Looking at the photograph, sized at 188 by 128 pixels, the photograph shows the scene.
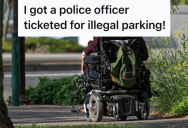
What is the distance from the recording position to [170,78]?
754 centimetres

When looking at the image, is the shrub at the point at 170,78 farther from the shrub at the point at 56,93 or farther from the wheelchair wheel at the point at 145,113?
the shrub at the point at 56,93

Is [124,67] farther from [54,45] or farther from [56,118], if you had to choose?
[54,45]

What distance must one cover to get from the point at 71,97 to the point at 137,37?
341 cm

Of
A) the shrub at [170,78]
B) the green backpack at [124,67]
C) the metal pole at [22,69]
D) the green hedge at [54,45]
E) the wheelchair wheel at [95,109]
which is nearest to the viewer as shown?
the green backpack at [124,67]

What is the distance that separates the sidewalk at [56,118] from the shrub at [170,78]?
0.47 metres

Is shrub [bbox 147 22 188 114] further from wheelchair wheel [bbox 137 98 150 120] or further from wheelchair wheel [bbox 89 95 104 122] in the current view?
wheelchair wheel [bbox 89 95 104 122]

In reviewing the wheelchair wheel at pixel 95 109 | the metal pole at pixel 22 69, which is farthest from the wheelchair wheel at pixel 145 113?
the metal pole at pixel 22 69

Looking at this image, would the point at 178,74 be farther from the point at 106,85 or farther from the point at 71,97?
the point at 71,97

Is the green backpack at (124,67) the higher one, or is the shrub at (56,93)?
the green backpack at (124,67)

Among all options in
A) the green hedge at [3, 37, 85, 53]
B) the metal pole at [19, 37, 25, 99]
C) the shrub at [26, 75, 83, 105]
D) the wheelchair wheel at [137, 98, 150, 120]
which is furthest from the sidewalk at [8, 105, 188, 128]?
the green hedge at [3, 37, 85, 53]

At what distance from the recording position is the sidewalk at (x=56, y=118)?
628cm

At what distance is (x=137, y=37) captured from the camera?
6.55 meters

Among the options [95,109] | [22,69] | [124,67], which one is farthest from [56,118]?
[22,69]

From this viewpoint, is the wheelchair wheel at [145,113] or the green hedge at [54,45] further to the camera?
the green hedge at [54,45]
